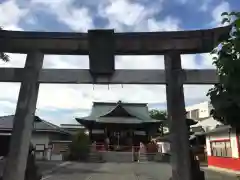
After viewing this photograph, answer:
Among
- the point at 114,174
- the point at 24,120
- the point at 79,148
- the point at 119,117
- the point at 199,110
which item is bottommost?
the point at 114,174

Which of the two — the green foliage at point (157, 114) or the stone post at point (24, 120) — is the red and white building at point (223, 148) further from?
the green foliage at point (157, 114)

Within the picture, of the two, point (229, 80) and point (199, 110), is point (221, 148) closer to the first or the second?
point (229, 80)

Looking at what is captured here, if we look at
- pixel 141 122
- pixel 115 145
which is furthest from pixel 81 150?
pixel 141 122

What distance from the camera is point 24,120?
8711mm

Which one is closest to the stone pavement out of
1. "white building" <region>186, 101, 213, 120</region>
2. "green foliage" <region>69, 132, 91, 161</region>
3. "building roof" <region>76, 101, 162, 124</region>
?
"green foliage" <region>69, 132, 91, 161</region>

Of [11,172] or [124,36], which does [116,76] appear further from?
[11,172]

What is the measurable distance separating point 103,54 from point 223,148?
2277 cm

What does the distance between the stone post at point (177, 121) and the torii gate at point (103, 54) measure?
0.09ft

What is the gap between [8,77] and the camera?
30.5 feet

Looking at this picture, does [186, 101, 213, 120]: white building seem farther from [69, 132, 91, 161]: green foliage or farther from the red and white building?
[69, 132, 91, 161]: green foliage

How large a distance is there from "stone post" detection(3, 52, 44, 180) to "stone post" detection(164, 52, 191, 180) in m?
3.60

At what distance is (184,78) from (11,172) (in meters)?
5.09

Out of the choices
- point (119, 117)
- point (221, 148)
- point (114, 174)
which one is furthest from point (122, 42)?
point (119, 117)

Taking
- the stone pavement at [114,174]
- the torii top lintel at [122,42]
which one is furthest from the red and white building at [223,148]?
the torii top lintel at [122,42]
